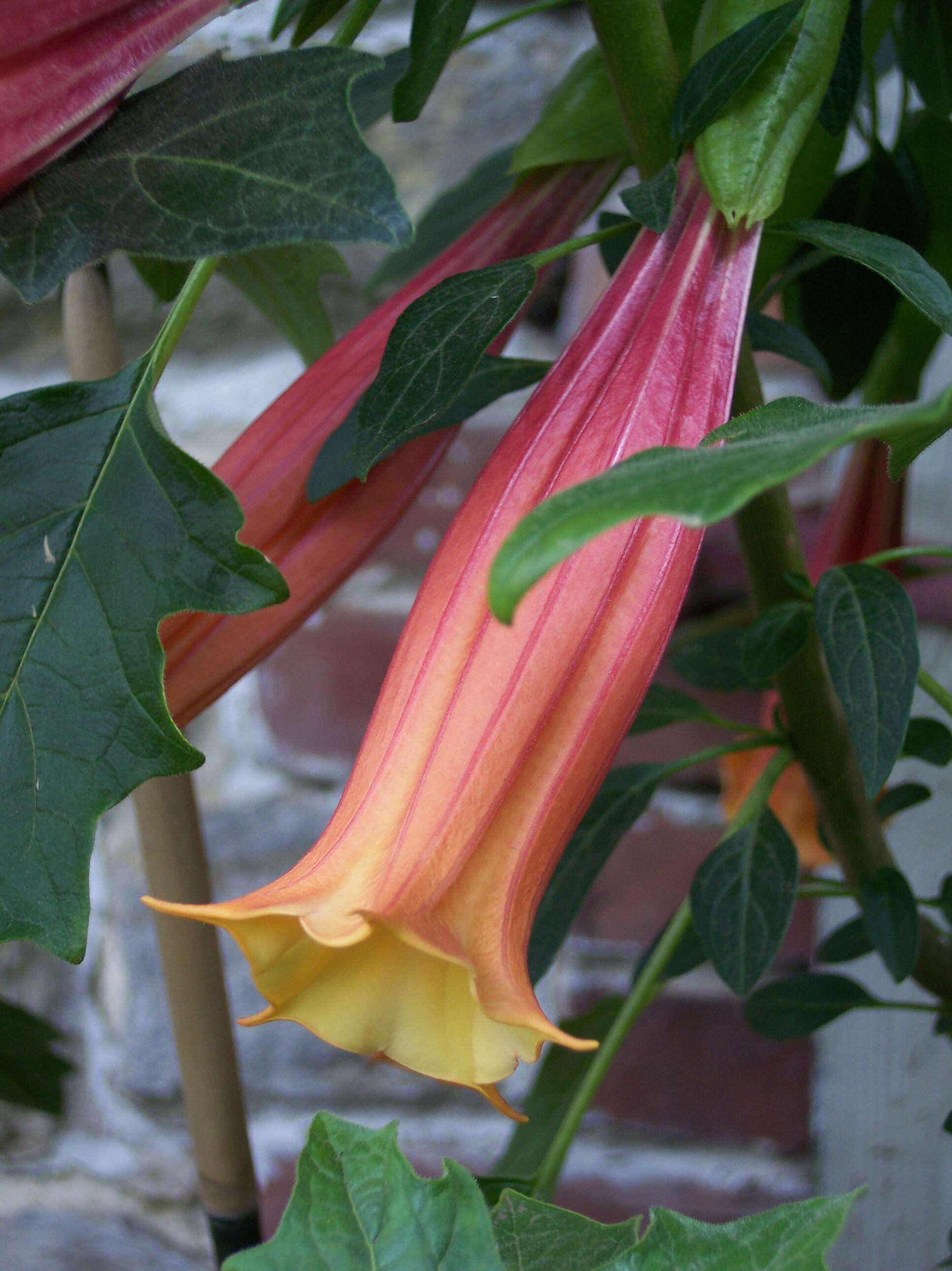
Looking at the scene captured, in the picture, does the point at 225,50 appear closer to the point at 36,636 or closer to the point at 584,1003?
the point at 36,636

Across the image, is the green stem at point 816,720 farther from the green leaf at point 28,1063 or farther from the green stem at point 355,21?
the green leaf at point 28,1063

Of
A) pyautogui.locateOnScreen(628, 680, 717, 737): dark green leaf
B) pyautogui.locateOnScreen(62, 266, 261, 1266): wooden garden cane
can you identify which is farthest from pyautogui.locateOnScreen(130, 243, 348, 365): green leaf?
pyautogui.locateOnScreen(628, 680, 717, 737): dark green leaf

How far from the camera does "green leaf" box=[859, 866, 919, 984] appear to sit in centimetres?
25

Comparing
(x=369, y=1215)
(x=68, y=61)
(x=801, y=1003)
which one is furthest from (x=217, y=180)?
(x=801, y=1003)

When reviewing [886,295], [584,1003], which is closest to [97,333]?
[886,295]

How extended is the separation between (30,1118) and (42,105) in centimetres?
41

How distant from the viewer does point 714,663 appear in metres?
0.30

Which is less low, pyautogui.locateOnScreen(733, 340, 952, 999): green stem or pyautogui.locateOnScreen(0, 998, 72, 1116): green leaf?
pyautogui.locateOnScreen(733, 340, 952, 999): green stem

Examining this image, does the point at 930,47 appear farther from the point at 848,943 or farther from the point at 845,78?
the point at 848,943

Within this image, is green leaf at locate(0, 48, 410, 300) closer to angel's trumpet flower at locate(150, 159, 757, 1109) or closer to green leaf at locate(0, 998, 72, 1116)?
angel's trumpet flower at locate(150, 159, 757, 1109)

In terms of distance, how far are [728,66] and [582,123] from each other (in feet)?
0.19

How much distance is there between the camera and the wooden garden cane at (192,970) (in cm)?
23

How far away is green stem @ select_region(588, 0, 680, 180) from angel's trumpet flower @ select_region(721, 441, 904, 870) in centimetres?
15

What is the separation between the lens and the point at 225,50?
178 mm
